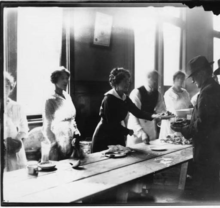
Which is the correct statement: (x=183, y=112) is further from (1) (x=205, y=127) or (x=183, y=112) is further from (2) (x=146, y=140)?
(2) (x=146, y=140)

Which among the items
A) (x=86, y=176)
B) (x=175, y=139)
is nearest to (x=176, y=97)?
(x=175, y=139)

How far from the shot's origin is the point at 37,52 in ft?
7.41

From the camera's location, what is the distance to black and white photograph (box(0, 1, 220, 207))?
2.22 metres

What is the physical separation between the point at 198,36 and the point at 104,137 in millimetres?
1244

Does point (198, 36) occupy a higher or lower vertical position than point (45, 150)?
higher

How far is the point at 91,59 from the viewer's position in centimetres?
231

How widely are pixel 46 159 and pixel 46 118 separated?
13.7 inches

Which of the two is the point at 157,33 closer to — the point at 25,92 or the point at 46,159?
the point at 25,92

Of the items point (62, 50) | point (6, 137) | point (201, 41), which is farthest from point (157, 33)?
point (6, 137)

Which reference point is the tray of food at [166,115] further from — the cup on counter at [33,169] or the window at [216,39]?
the cup on counter at [33,169]

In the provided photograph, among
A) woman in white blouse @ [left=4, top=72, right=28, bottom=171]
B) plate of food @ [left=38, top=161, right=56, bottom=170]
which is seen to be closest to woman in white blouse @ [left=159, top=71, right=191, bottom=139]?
plate of food @ [left=38, top=161, right=56, bottom=170]

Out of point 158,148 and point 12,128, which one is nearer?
point 12,128

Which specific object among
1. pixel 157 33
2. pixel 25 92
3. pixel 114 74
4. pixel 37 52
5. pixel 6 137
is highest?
pixel 157 33

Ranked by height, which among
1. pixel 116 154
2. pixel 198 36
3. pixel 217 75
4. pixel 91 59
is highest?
pixel 198 36
